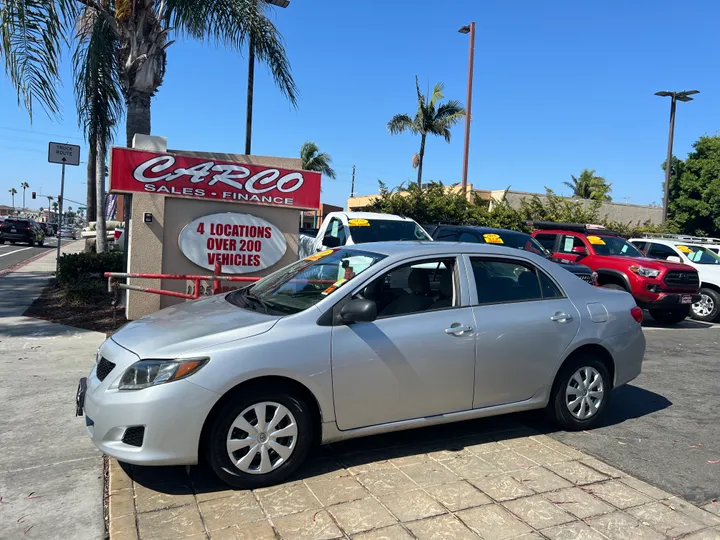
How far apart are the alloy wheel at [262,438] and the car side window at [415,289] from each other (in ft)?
3.37

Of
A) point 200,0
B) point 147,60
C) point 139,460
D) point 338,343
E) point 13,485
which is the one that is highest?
point 200,0

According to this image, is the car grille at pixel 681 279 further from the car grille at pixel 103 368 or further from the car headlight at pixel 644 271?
the car grille at pixel 103 368

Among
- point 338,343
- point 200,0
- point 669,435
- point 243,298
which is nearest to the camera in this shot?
point 338,343

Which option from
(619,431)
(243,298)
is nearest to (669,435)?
(619,431)

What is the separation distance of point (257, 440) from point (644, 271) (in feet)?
33.6

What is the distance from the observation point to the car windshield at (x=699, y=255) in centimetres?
1355

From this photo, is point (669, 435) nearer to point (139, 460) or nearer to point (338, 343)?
point (338, 343)

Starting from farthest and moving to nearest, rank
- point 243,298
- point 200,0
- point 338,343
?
point 200,0 → point 243,298 → point 338,343

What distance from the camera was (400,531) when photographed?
11.1ft

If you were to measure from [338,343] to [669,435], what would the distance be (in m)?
3.32

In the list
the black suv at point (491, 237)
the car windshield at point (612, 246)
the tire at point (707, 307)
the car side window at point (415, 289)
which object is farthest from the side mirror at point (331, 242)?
the tire at point (707, 307)

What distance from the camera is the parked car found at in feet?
43.5

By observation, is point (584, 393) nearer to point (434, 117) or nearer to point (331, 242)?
point (331, 242)

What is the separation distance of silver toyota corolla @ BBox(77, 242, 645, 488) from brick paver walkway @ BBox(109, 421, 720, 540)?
0.28m
